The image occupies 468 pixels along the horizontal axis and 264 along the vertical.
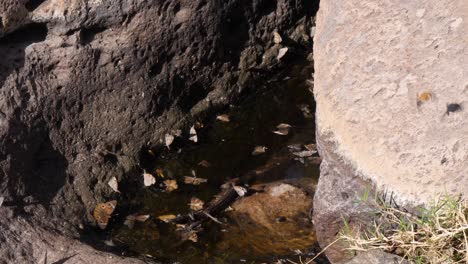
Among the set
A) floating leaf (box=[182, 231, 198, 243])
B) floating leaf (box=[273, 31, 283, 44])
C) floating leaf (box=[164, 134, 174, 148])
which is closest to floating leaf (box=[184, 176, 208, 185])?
floating leaf (box=[164, 134, 174, 148])

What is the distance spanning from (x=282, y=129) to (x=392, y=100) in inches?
56.5

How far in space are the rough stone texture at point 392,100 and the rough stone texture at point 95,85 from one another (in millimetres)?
1206

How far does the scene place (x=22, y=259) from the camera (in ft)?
10.8

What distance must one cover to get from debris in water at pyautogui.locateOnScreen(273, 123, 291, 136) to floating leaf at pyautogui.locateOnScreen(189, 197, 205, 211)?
666mm

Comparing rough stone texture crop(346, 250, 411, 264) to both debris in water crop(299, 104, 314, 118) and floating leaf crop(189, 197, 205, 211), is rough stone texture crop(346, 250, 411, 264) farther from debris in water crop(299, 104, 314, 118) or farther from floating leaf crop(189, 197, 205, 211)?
debris in water crop(299, 104, 314, 118)

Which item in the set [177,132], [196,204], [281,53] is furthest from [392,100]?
[281,53]

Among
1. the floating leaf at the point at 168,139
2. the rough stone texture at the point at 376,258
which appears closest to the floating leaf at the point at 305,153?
the floating leaf at the point at 168,139

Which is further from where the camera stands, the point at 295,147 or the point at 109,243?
the point at 295,147

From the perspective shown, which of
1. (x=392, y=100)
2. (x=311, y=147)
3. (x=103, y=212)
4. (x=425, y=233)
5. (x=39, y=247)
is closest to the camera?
(x=425, y=233)

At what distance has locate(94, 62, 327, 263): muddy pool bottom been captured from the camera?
3727 millimetres

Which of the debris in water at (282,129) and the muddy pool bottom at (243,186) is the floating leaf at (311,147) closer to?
the muddy pool bottom at (243,186)

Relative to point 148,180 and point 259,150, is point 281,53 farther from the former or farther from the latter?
point 148,180

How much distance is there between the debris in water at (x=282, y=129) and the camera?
173 inches

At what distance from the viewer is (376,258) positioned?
118 inches
